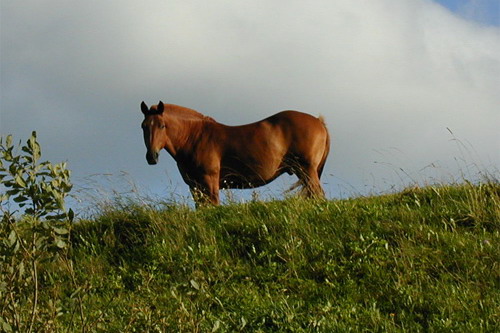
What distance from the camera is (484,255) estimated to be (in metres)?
8.22

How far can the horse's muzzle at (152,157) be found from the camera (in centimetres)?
1334

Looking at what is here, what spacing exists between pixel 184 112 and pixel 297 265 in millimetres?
6333

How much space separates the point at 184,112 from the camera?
14141 mm

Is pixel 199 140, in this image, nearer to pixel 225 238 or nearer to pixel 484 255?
pixel 225 238

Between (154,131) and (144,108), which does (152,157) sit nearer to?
(154,131)

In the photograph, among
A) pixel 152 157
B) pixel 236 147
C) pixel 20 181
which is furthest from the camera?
pixel 236 147

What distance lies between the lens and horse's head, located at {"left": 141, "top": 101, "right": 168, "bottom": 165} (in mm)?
13375

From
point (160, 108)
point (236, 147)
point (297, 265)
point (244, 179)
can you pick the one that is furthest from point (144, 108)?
point (297, 265)

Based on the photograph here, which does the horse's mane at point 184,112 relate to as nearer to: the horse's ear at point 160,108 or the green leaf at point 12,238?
the horse's ear at point 160,108

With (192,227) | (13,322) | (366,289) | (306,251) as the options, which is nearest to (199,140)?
(192,227)

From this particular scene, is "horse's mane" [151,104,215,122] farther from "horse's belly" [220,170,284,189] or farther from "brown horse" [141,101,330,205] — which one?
"horse's belly" [220,170,284,189]

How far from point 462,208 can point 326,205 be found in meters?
1.81

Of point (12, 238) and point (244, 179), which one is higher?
point (12, 238)

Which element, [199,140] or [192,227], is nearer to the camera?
[192,227]
